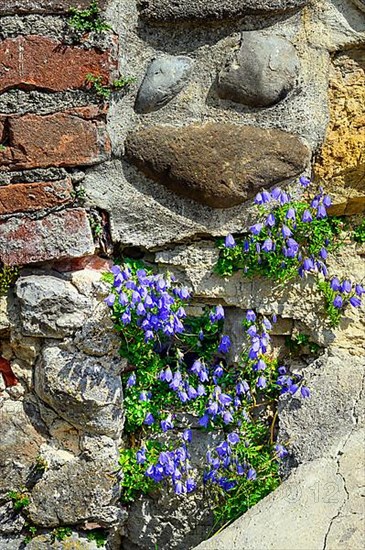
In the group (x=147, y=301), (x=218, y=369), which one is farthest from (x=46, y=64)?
(x=218, y=369)

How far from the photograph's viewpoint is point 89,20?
73.0 inches

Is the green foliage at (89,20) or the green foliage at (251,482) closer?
the green foliage at (89,20)

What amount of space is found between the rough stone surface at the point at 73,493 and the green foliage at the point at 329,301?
2.39 feet

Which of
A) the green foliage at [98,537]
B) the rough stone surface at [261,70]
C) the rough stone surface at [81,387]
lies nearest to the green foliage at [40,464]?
the rough stone surface at [81,387]

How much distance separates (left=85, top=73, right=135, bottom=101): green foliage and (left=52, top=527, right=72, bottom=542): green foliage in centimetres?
118

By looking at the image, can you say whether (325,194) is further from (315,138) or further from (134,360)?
(134,360)

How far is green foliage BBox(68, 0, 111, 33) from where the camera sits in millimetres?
1840

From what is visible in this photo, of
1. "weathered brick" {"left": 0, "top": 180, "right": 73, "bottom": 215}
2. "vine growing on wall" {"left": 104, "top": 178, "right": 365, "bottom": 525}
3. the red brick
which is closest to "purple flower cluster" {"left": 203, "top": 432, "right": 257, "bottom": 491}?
"vine growing on wall" {"left": 104, "top": 178, "right": 365, "bottom": 525}

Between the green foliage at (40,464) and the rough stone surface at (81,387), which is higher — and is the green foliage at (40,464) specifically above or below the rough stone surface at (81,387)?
below

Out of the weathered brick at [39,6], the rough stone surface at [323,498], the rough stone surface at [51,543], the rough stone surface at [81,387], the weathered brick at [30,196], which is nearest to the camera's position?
the rough stone surface at [323,498]

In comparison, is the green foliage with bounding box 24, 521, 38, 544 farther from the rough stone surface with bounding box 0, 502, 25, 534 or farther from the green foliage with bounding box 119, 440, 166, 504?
the green foliage with bounding box 119, 440, 166, 504

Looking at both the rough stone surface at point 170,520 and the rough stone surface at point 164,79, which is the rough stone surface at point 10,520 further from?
the rough stone surface at point 164,79

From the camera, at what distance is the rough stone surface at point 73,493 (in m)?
2.07

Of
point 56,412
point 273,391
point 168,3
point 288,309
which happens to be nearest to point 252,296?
point 288,309
